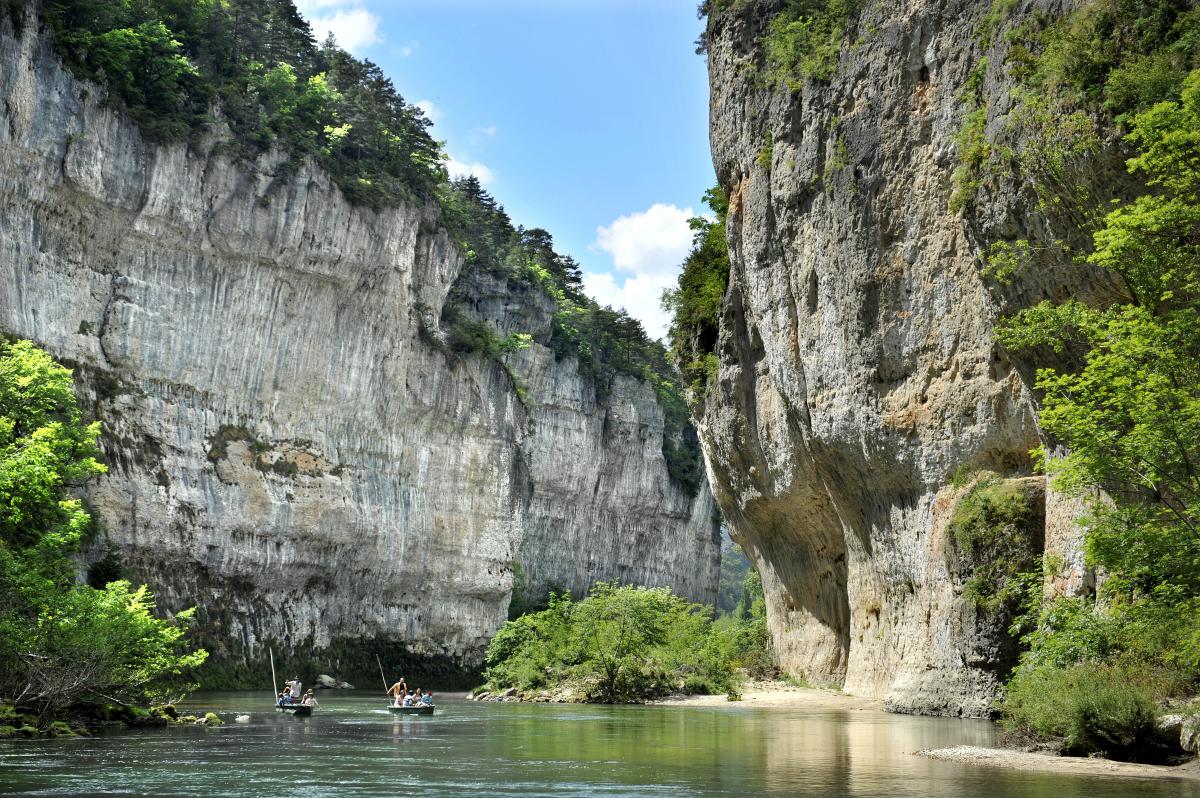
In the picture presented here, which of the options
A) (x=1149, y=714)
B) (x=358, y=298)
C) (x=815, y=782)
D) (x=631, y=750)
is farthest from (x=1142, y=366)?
(x=358, y=298)

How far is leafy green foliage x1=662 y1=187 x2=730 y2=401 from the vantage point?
4738 cm

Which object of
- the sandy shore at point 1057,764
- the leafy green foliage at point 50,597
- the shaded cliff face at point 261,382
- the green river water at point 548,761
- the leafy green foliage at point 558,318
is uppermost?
the leafy green foliage at point 558,318

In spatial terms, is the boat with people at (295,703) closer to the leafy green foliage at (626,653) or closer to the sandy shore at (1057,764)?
the leafy green foliage at (626,653)

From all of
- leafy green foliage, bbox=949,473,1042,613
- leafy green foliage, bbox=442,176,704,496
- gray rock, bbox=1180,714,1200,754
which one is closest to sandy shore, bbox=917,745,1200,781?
gray rock, bbox=1180,714,1200,754

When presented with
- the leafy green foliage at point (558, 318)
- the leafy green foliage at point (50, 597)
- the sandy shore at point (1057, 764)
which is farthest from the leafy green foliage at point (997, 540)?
the leafy green foliage at point (558, 318)

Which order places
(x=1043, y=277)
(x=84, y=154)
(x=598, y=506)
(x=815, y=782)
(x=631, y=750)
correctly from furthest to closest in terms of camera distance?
(x=598, y=506)
(x=84, y=154)
(x=1043, y=277)
(x=631, y=750)
(x=815, y=782)

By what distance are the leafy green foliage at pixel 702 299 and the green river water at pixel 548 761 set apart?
729 inches

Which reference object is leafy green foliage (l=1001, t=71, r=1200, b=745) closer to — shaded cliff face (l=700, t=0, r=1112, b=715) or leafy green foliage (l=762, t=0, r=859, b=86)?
shaded cliff face (l=700, t=0, r=1112, b=715)

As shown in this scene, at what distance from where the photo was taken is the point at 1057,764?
1738cm

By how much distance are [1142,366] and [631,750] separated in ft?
35.5

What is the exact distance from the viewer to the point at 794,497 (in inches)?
1634

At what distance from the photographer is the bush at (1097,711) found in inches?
674

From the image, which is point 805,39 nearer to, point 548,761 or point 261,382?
point 548,761

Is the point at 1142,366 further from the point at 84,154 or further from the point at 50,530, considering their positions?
the point at 84,154
